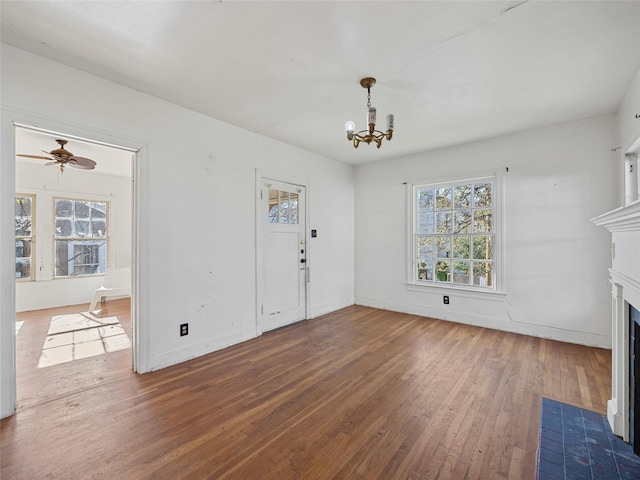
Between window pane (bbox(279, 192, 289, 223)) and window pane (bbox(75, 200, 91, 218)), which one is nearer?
window pane (bbox(279, 192, 289, 223))

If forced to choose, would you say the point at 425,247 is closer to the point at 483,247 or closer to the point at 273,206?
the point at 483,247

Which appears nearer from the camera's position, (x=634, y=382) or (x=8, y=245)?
(x=634, y=382)

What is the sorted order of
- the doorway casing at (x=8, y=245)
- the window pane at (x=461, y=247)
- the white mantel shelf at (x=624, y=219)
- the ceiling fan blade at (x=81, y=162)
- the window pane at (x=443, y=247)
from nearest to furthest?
1. the white mantel shelf at (x=624, y=219)
2. the doorway casing at (x=8, y=245)
3. the ceiling fan blade at (x=81, y=162)
4. the window pane at (x=461, y=247)
5. the window pane at (x=443, y=247)

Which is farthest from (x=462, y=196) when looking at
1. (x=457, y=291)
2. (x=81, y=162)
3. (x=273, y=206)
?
(x=81, y=162)

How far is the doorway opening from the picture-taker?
10.2 ft

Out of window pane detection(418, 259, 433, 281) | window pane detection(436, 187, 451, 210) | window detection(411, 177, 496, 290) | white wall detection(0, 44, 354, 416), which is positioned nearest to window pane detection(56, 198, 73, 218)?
white wall detection(0, 44, 354, 416)

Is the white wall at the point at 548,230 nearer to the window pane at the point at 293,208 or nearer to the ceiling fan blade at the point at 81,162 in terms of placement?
the window pane at the point at 293,208

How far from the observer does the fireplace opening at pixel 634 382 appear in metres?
1.68

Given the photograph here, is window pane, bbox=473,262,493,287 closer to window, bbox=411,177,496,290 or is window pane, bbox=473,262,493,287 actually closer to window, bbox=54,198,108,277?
window, bbox=411,177,496,290

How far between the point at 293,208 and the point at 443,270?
8.13ft

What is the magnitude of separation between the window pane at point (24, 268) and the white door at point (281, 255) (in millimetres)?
4514

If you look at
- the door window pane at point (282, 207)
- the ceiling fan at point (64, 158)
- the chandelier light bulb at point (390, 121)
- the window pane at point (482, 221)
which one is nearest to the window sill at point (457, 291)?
the window pane at point (482, 221)

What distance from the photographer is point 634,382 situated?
1.73 m

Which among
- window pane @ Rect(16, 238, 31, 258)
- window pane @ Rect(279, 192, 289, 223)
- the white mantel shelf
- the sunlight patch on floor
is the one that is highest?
window pane @ Rect(279, 192, 289, 223)
